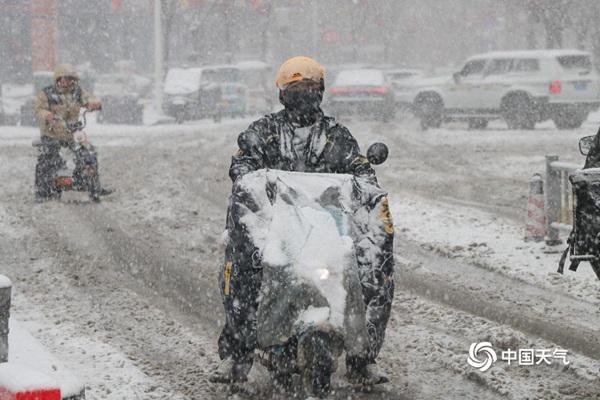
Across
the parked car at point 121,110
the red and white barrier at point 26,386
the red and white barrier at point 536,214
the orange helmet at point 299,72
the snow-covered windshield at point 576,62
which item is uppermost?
the orange helmet at point 299,72

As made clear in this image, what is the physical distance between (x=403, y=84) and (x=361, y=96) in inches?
123

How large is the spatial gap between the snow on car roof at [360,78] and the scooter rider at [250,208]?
24.3m

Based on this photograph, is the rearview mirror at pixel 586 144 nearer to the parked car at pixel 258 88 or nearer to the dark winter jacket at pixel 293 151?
the dark winter jacket at pixel 293 151

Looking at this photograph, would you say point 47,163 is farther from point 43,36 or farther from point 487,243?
point 43,36

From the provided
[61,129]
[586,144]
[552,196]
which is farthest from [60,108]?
[586,144]

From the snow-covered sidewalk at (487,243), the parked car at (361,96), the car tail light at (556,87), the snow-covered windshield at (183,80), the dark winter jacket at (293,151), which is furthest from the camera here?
the snow-covered windshield at (183,80)

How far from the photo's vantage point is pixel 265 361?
5594 mm

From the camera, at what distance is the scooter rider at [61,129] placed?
540 inches

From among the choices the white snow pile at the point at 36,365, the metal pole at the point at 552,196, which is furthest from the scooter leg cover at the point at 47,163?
the white snow pile at the point at 36,365

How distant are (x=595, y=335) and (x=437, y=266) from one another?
9.01 ft

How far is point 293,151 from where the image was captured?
238 inches

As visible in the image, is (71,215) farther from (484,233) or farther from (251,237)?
(251,237)

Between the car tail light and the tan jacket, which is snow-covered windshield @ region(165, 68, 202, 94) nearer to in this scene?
the car tail light

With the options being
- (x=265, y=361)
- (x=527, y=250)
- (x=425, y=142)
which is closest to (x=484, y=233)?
(x=527, y=250)
